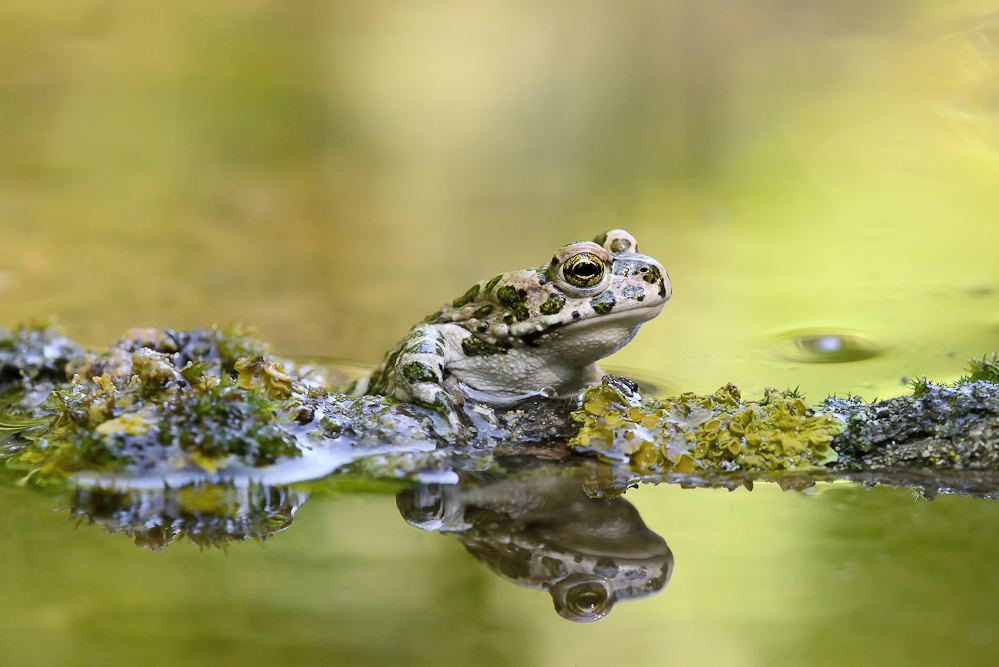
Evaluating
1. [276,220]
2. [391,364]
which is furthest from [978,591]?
[276,220]

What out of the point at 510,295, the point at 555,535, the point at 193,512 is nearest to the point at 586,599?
the point at 555,535

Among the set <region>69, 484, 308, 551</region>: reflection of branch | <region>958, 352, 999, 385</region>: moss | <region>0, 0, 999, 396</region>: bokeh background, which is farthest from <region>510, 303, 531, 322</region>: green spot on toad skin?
<region>958, 352, 999, 385</region>: moss

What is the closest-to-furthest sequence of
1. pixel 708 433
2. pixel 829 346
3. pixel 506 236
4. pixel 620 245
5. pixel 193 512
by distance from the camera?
pixel 193 512 → pixel 708 433 → pixel 620 245 → pixel 829 346 → pixel 506 236

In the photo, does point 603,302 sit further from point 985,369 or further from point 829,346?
point 829,346

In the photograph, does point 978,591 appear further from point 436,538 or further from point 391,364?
point 391,364

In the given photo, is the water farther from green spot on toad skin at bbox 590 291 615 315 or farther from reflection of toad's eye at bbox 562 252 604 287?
reflection of toad's eye at bbox 562 252 604 287
